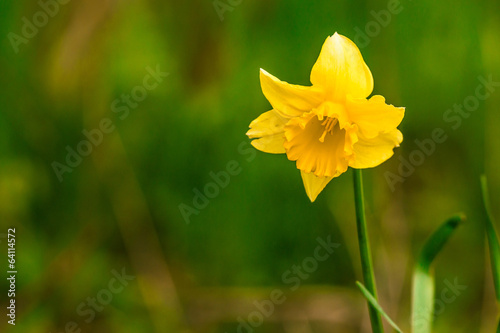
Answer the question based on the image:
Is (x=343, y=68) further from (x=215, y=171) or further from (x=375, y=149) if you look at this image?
(x=215, y=171)

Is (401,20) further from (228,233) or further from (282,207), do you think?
(228,233)

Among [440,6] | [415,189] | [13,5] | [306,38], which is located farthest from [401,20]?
[13,5]

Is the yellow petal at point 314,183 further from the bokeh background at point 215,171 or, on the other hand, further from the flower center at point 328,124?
the bokeh background at point 215,171

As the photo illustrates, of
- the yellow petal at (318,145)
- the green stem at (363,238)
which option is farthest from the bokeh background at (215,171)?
→ the green stem at (363,238)

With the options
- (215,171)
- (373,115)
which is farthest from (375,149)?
(215,171)

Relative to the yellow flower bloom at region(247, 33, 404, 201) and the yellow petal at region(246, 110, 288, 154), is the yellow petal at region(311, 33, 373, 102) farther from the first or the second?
the yellow petal at region(246, 110, 288, 154)

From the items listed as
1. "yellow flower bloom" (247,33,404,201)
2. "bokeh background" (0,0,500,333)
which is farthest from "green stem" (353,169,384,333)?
"bokeh background" (0,0,500,333)
